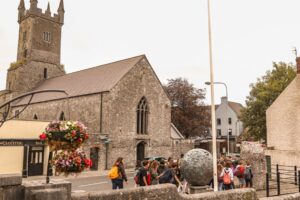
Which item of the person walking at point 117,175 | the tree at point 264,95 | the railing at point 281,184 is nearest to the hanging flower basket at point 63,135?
the person walking at point 117,175

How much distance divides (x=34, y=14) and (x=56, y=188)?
2048 inches

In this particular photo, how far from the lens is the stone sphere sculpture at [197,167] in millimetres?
9219

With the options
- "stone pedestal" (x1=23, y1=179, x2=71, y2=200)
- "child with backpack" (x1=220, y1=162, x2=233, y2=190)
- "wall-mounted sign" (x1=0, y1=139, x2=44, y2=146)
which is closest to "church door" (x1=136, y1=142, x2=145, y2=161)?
"wall-mounted sign" (x1=0, y1=139, x2=44, y2=146)

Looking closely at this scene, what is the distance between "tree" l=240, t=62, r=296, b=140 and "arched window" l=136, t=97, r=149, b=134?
1184 cm

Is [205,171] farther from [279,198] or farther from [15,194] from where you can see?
[15,194]

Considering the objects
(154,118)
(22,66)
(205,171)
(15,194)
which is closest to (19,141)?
(154,118)

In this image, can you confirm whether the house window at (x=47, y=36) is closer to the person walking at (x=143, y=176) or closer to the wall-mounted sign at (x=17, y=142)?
the wall-mounted sign at (x=17, y=142)

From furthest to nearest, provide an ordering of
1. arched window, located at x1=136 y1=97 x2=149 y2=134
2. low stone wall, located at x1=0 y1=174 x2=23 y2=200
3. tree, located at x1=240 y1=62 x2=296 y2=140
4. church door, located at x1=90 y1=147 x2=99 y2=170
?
arched window, located at x1=136 y1=97 x2=149 y2=134
tree, located at x1=240 y1=62 x2=296 y2=140
church door, located at x1=90 y1=147 x2=99 y2=170
low stone wall, located at x1=0 y1=174 x2=23 y2=200

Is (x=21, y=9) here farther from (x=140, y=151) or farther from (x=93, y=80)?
(x=140, y=151)

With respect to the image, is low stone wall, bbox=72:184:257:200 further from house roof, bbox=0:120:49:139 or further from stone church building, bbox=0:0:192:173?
stone church building, bbox=0:0:192:173

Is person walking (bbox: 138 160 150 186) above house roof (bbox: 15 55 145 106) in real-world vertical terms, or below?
below

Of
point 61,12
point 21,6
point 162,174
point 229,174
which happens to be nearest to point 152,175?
point 162,174

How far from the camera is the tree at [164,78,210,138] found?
46.6m

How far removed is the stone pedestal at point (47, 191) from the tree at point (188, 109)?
138ft
